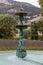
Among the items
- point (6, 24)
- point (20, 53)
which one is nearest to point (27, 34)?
point (6, 24)

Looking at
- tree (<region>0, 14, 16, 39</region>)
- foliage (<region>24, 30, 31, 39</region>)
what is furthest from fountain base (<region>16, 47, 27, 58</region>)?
foliage (<region>24, 30, 31, 39</region>)

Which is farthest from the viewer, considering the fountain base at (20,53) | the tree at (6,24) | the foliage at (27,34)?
the foliage at (27,34)

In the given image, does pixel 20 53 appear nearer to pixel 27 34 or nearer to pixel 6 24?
pixel 6 24

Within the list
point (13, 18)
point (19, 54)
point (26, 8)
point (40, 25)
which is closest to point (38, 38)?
point (40, 25)

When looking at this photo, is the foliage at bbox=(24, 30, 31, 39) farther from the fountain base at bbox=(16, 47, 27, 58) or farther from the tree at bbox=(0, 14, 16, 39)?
the fountain base at bbox=(16, 47, 27, 58)

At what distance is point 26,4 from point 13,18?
11.2 ft

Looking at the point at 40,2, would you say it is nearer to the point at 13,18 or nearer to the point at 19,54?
the point at 13,18

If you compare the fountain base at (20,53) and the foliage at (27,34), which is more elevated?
the fountain base at (20,53)

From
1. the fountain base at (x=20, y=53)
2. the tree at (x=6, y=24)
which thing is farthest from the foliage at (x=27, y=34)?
the fountain base at (x=20, y=53)

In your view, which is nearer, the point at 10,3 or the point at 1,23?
the point at 1,23

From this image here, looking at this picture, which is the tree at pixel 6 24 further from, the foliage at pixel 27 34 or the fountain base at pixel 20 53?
the fountain base at pixel 20 53

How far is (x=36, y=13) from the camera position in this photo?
16859 mm

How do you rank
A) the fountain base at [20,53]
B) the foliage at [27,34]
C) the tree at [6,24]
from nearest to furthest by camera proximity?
the fountain base at [20,53] → the tree at [6,24] → the foliage at [27,34]

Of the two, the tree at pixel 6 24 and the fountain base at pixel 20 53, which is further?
the tree at pixel 6 24
